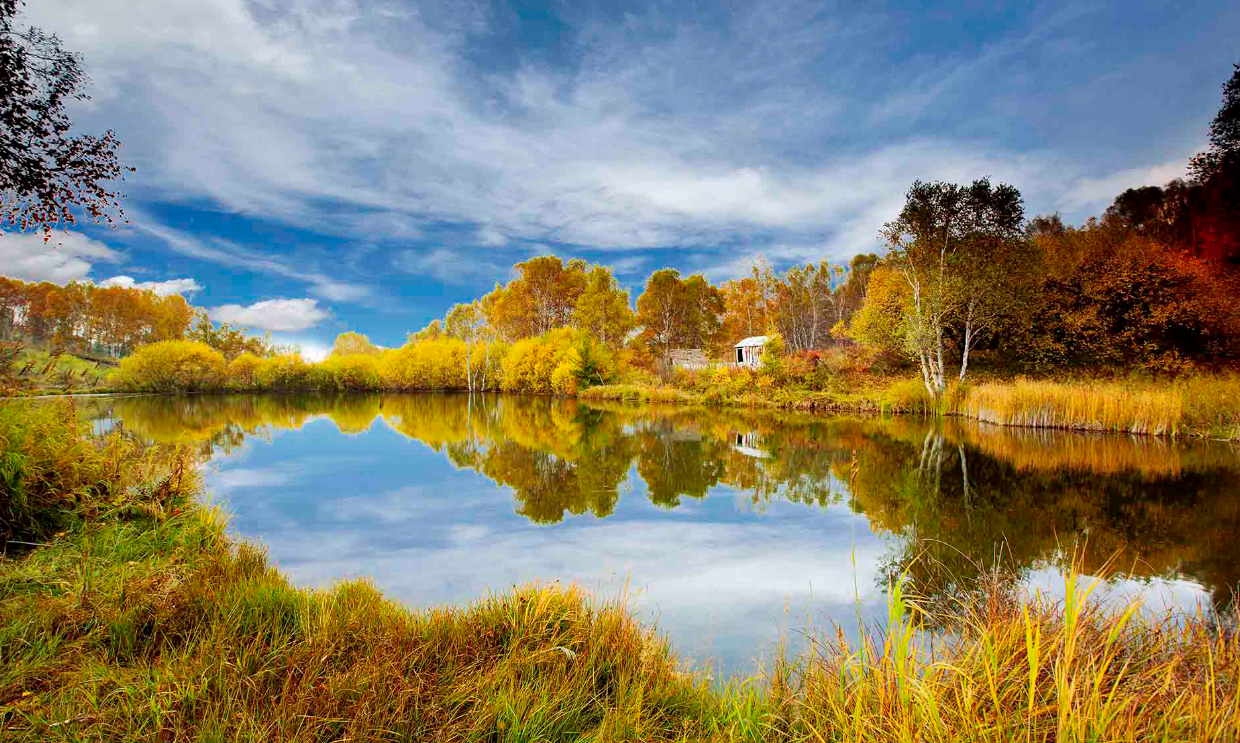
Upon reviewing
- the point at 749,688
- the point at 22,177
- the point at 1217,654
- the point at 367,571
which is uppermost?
the point at 22,177

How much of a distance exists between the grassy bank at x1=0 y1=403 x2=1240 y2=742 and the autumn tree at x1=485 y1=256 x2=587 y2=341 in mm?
42353

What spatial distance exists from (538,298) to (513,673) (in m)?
45.6

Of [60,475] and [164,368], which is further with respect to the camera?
[164,368]

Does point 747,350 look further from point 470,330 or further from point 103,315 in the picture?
point 103,315

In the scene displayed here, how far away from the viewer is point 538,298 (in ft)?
154

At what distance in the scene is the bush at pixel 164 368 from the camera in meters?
38.7

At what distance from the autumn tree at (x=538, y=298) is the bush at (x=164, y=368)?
882 inches

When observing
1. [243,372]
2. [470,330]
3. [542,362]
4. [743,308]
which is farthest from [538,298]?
[243,372]

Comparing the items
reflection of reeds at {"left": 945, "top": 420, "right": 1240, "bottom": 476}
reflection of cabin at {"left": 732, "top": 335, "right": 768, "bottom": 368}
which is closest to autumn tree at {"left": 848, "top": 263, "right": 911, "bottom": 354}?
reflection of reeds at {"left": 945, "top": 420, "right": 1240, "bottom": 476}

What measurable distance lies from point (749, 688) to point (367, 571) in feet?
13.0

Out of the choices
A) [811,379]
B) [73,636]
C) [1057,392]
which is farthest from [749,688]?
[811,379]

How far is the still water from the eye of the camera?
4.44 m

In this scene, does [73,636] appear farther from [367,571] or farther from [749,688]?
[749,688]

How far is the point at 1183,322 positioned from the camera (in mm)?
20453
